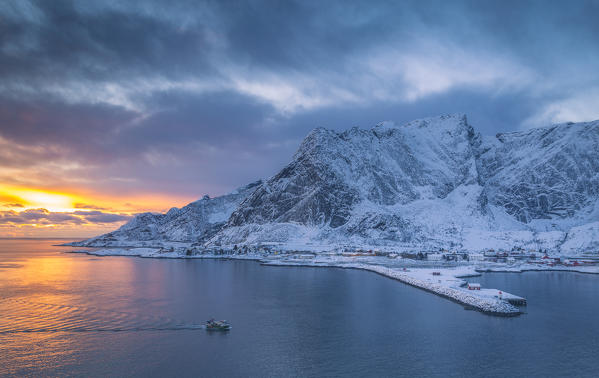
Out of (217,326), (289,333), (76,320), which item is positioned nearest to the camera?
(289,333)

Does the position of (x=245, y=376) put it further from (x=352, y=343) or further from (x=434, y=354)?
(x=434, y=354)

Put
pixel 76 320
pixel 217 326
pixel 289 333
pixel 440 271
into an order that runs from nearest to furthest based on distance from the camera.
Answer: pixel 289 333 < pixel 217 326 < pixel 76 320 < pixel 440 271

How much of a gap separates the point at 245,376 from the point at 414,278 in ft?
249

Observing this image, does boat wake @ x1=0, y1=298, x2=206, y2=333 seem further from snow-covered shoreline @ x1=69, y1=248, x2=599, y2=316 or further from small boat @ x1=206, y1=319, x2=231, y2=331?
snow-covered shoreline @ x1=69, y1=248, x2=599, y2=316

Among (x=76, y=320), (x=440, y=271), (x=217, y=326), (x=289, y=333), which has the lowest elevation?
(x=289, y=333)

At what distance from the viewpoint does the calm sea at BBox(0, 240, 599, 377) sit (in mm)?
→ 48125

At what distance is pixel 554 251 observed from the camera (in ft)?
648

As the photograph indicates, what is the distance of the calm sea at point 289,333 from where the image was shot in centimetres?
Result: 4812

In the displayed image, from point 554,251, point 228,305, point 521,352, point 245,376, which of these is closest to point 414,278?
point 228,305

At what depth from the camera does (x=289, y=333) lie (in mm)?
61281

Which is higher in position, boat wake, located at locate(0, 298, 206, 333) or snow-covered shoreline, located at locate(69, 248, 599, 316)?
snow-covered shoreline, located at locate(69, 248, 599, 316)

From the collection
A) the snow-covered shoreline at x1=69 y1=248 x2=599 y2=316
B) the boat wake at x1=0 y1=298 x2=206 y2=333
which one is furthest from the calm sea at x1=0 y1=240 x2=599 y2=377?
the snow-covered shoreline at x1=69 y1=248 x2=599 y2=316

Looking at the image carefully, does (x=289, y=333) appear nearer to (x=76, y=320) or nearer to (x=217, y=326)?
(x=217, y=326)

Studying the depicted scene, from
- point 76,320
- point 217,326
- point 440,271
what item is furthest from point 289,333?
point 440,271
